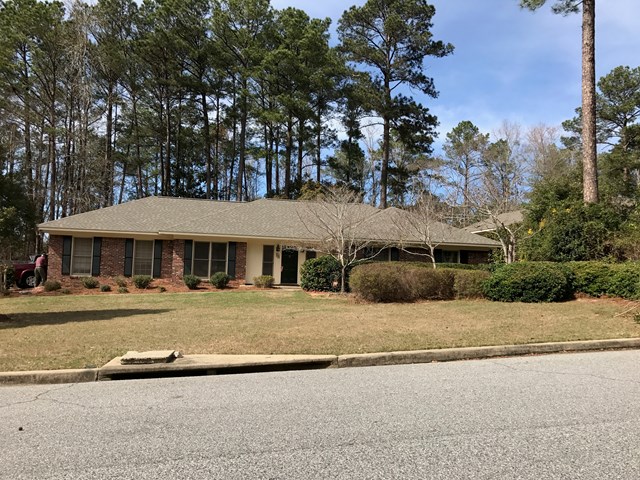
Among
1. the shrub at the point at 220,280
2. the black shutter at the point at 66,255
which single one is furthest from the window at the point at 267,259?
the black shutter at the point at 66,255

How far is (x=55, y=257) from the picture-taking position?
2256 centimetres

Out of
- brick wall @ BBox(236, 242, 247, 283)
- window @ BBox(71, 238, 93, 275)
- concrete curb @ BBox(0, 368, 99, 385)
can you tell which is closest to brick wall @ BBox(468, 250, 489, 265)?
brick wall @ BBox(236, 242, 247, 283)

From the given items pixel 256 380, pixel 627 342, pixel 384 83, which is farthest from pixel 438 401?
pixel 384 83

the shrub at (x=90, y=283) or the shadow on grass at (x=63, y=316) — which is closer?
the shadow on grass at (x=63, y=316)

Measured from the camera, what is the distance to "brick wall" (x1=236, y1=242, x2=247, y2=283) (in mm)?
23500

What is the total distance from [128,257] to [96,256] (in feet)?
4.70

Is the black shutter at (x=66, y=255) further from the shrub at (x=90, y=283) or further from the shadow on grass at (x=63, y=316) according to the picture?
the shadow on grass at (x=63, y=316)

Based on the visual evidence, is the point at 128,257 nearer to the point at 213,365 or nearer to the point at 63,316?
the point at 63,316

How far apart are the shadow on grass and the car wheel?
1228 cm

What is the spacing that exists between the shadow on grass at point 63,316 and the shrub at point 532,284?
34.3 ft

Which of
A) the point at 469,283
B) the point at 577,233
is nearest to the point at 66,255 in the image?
the point at 469,283

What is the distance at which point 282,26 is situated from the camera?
3778 centimetres

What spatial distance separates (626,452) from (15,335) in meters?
10.3

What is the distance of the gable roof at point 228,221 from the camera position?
22547 millimetres
